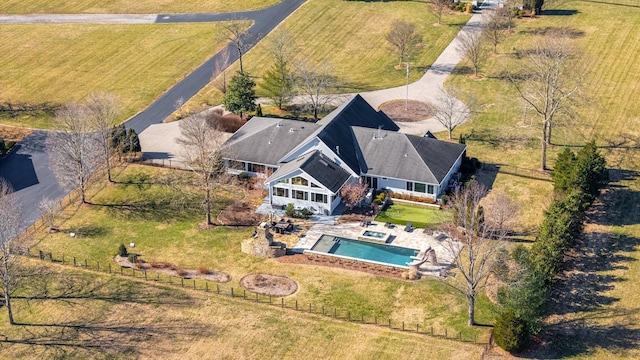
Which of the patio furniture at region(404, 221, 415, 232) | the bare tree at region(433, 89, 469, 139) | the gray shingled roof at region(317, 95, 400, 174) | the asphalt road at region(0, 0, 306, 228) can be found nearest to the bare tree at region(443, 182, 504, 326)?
the patio furniture at region(404, 221, 415, 232)

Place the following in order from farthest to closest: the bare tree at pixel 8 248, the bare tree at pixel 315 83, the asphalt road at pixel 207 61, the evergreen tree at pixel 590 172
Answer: the asphalt road at pixel 207 61
the bare tree at pixel 315 83
the evergreen tree at pixel 590 172
the bare tree at pixel 8 248

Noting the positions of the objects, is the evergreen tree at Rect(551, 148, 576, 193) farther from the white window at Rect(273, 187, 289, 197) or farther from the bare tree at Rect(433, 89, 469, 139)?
the white window at Rect(273, 187, 289, 197)

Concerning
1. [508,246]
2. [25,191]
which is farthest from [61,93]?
[508,246]

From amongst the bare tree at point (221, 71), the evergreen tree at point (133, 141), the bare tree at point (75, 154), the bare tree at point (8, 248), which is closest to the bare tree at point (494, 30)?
the bare tree at point (221, 71)

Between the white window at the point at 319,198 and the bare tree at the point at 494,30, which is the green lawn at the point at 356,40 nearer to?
the bare tree at the point at 494,30

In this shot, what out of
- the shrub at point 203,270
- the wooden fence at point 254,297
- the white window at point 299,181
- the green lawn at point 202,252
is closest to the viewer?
the wooden fence at point 254,297

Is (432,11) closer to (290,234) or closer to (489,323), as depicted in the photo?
(290,234)

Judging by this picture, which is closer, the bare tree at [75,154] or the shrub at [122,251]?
the shrub at [122,251]
